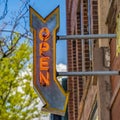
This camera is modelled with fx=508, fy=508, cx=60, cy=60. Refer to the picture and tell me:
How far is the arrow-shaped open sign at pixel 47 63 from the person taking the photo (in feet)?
25.8

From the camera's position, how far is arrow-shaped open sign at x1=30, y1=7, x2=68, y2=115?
7.85m

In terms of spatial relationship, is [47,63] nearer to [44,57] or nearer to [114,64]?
[44,57]

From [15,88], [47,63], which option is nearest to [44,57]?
[47,63]

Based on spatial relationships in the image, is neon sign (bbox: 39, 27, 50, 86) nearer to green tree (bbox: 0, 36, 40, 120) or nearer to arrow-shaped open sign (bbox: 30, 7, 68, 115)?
arrow-shaped open sign (bbox: 30, 7, 68, 115)

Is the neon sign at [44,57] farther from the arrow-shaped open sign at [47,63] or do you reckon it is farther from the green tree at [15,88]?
the green tree at [15,88]

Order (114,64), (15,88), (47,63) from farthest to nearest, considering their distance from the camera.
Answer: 1. (15,88)
2. (114,64)
3. (47,63)

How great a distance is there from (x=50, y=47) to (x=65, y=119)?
106 ft

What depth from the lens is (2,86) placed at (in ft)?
58.2

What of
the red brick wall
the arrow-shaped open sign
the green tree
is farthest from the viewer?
the green tree

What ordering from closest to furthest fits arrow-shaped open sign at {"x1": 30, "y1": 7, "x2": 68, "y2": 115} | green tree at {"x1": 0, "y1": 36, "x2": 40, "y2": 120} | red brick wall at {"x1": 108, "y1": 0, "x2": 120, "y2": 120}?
1. arrow-shaped open sign at {"x1": 30, "y1": 7, "x2": 68, "y2": 115}
2. red brick wall at {"x1": 108, "y1": 0, "x2": 120, "y2": 120}
3. green tree at {"x1": 0, "y1": 36, "x2": 40, "y2": 120}

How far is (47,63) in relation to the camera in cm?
795

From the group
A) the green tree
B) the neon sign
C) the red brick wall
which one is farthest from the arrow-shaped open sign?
the green tree

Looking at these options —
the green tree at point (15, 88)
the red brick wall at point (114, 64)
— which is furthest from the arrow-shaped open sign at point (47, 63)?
the green tree at point (15, 88)

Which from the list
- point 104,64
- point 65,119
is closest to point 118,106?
point 104,64
